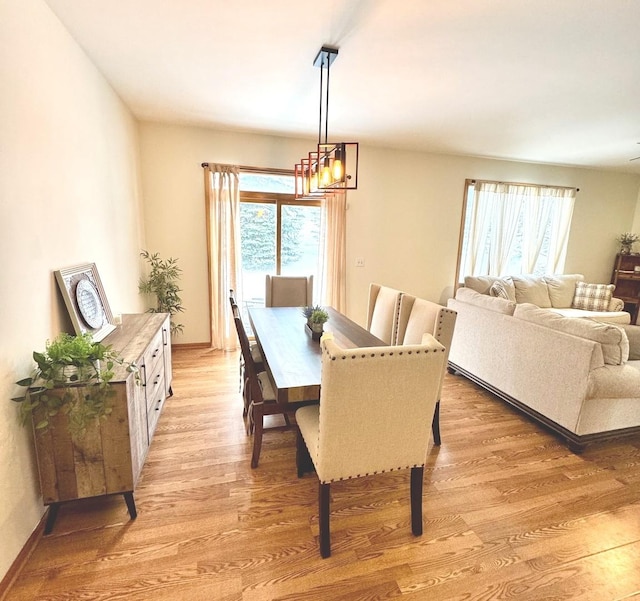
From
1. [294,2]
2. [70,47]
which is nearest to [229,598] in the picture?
[294,2]

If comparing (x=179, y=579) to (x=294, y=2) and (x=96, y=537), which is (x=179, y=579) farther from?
(x=294, y=2)

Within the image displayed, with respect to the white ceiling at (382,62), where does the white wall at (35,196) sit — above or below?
below

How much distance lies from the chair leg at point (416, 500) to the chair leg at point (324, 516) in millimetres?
435

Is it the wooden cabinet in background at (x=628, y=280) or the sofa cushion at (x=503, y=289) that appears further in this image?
the wooden cabinet in background at (x=628, y=280)

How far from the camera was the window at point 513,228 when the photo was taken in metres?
4.90

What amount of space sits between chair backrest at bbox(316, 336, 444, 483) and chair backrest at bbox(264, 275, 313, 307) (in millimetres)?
2247

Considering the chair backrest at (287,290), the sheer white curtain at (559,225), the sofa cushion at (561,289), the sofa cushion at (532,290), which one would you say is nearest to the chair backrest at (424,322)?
the chair backrest at (287,290)

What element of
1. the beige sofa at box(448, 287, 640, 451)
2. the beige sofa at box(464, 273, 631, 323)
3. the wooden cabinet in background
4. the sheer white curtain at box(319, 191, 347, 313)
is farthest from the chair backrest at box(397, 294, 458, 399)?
the wooden cabinet in background

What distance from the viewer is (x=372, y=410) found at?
144cm

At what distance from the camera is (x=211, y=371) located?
11.7 ft

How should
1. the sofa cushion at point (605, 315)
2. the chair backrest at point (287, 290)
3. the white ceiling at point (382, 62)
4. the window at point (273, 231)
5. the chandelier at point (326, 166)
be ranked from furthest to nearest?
the sofa cushion at point (605, 315)
the window at point (273, 231)
the chair backrest at point (287, 290)
the chandelier at point (326, 166)
the white ceiling at point (382, 62)

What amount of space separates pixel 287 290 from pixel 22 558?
8.85 feet

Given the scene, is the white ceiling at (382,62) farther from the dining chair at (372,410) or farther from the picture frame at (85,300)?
the dining chair at (372,410)

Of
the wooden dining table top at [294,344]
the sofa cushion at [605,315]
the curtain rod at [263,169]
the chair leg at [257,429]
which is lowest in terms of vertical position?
the chair leg at [257,429]
